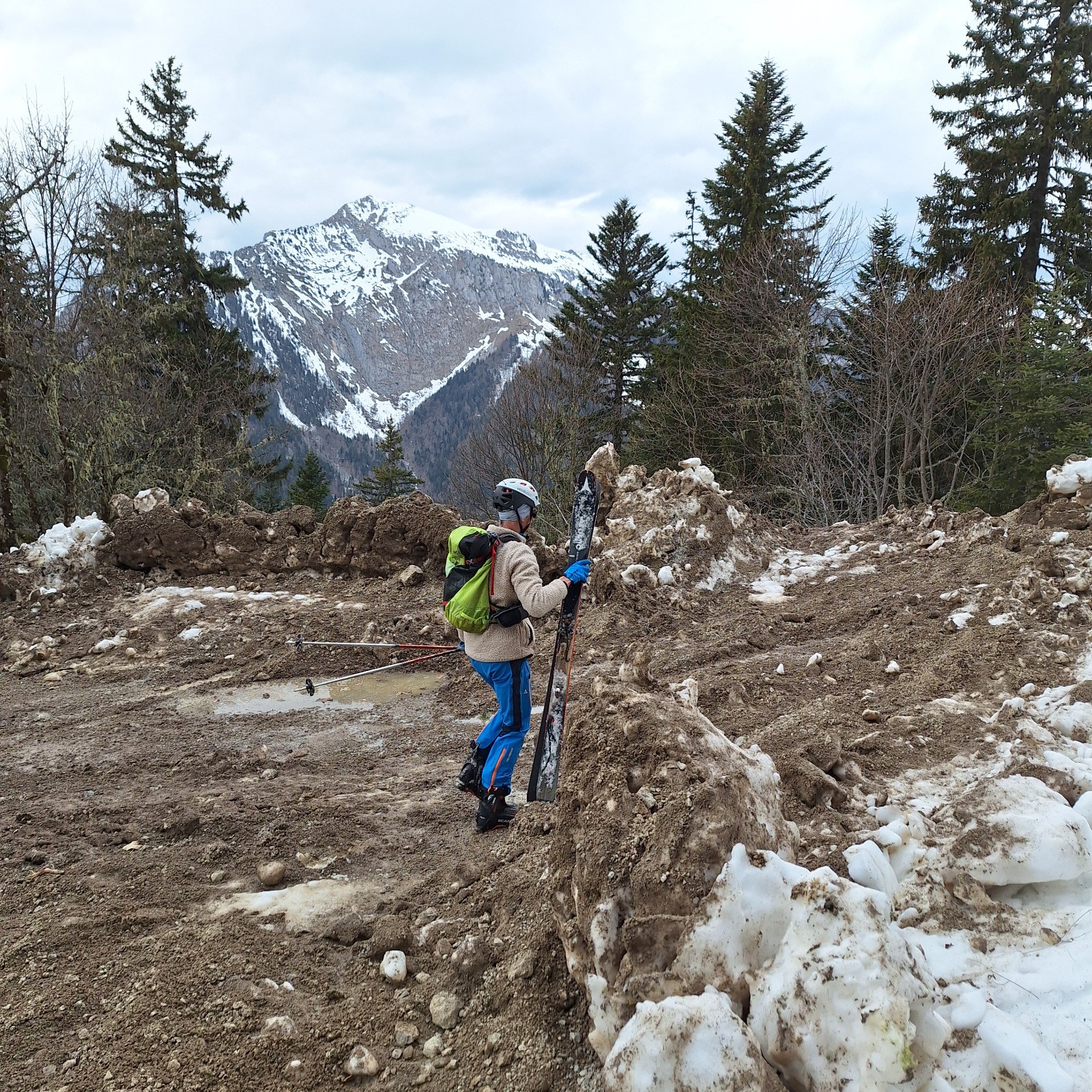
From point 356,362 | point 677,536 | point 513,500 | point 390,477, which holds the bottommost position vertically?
point 677,536

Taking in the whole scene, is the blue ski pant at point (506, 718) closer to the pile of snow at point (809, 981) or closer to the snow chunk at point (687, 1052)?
the pile of snow at point (809, 981)

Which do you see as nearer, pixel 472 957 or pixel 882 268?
pixel 472 957

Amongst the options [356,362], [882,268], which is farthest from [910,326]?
[356,362]

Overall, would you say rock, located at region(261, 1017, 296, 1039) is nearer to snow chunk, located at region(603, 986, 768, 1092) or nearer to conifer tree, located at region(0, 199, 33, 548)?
snow chunk, located at region(603, 986, 768, 1092)

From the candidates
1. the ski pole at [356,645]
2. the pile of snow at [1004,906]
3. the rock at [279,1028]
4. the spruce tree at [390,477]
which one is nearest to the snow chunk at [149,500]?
the ski pole at [356,645]

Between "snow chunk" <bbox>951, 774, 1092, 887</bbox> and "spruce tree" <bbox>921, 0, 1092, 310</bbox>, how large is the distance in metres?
16.8

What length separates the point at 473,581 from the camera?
13.4 feet

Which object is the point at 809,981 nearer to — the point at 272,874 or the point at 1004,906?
the point at 1004,906

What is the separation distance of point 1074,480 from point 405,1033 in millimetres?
8021

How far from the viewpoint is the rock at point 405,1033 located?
2.46 meters

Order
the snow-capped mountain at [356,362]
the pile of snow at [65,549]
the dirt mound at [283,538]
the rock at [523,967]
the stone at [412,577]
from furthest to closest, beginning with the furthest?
the snow-capped mountain at [356,362] → the dirt mound at [283,538] → the pile of snow at [65,549] → the stone at [412,577] → the rock at [523,967]

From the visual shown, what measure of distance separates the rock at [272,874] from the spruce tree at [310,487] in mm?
29081

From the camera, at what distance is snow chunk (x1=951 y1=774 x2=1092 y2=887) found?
7.91ft

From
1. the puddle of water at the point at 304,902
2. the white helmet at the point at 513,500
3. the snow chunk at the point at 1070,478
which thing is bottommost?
the puddle of water at the point at 304,902
